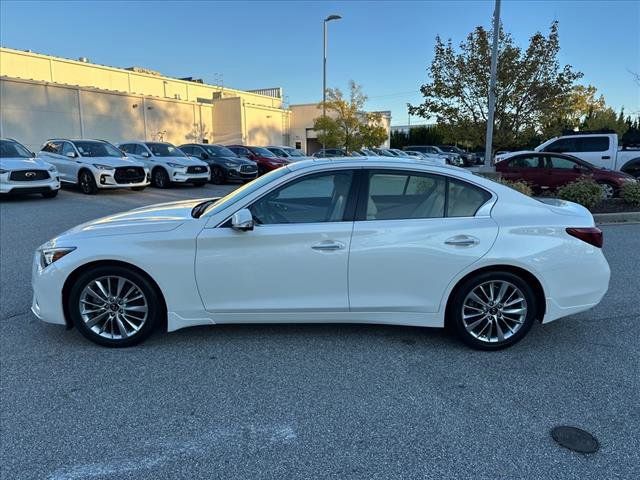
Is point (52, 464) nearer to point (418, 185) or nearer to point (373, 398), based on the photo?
point (373, 398)

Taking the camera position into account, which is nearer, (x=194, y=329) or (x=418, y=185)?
(x=418, y=185)

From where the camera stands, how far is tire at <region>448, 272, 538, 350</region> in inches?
149

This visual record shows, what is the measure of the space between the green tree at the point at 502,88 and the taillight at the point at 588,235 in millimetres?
11152

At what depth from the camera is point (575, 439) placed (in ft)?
9.13

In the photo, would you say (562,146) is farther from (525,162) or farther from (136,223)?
(136,223)

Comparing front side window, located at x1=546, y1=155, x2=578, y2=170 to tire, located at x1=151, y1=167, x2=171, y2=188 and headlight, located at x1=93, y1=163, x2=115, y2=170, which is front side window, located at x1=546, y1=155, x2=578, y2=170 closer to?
tire, located at x1=151, y1=167, x2=171, y2=188

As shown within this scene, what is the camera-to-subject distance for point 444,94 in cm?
1468

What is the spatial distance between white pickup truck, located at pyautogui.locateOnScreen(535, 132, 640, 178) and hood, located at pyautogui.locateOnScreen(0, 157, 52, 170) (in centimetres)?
1459

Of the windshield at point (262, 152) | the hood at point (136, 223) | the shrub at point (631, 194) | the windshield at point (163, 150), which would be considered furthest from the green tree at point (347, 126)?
the hood at point (136, 223)

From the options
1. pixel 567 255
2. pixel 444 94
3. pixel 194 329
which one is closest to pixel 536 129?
pixel 444 94

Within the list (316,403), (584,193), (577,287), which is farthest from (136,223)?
(584,193)

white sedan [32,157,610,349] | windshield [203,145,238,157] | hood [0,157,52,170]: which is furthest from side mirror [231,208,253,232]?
windshield [203,145,238,157]

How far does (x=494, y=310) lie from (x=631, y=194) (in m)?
9.21

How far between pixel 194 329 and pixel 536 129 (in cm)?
1323
